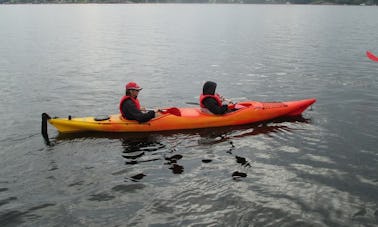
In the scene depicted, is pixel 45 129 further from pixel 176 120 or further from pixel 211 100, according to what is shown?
pixel 211 100

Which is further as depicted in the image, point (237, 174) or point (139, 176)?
point (237, 174)

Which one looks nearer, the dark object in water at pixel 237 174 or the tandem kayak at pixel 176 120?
the dark object in water at pixel 237 174

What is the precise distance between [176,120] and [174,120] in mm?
69

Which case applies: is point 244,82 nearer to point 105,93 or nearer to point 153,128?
point 105,93

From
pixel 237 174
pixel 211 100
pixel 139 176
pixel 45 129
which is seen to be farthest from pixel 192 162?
pixel 45 129

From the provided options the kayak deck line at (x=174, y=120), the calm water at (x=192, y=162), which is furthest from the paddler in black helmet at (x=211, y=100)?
the calm water at (x=192, y=162)

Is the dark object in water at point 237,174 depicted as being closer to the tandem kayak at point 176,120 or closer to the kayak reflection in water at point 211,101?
the tandem kayak at point 176,120

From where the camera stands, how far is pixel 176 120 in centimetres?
1258

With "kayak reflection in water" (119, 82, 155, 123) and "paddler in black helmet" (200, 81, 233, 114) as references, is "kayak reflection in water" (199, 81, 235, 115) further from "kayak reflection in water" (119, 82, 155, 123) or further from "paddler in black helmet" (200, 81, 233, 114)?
"kayak reflection in water" (119, 82, 155, 123)

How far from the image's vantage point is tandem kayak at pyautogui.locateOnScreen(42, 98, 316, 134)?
1221 cm

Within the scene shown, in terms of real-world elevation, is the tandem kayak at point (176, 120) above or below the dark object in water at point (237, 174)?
above

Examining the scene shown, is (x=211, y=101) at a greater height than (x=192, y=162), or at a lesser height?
greater

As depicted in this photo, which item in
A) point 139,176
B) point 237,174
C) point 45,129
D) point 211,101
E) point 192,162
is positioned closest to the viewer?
point 139,176

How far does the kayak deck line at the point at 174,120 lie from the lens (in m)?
12.2
